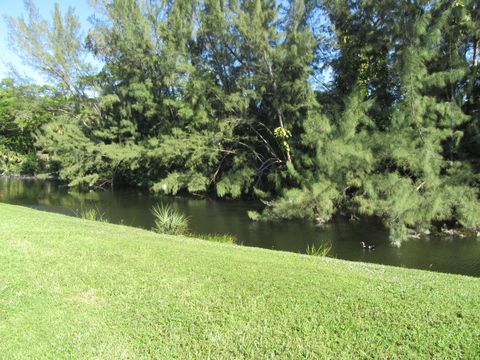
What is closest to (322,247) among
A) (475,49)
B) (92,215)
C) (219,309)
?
(219,309)

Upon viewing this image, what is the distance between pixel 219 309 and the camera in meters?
4.13

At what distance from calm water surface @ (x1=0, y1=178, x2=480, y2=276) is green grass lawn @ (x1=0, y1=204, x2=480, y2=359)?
16.5 feet

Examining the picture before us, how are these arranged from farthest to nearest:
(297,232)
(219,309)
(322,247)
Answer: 1. (297,232)
2. (322,247)
3. (219,309)

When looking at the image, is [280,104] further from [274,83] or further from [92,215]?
[92,215]

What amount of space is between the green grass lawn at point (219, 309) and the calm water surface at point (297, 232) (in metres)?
5.04

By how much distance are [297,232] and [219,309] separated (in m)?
10.0

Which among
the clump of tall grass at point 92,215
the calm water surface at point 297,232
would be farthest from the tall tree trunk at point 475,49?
the clump of tall grass at point 92,215

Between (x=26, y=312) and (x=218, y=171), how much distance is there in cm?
1900

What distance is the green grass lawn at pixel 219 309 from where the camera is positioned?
3.51 meters

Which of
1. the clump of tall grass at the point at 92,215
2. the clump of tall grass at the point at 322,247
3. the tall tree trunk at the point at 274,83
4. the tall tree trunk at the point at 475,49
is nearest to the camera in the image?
the clump of tall grass at the point at 322,247

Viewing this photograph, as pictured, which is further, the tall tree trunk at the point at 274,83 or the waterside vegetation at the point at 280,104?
the tall tree trunk at the point at 274,83

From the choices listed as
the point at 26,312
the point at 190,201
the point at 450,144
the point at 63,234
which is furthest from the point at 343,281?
the point at 190,201

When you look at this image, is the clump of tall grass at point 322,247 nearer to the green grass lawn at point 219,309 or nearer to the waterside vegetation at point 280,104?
the waterside vegetation at point 280,104

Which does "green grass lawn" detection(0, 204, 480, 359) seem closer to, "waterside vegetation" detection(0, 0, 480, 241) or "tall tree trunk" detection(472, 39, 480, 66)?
"waterside vegetation" detection(0, 0, 480, 241)
